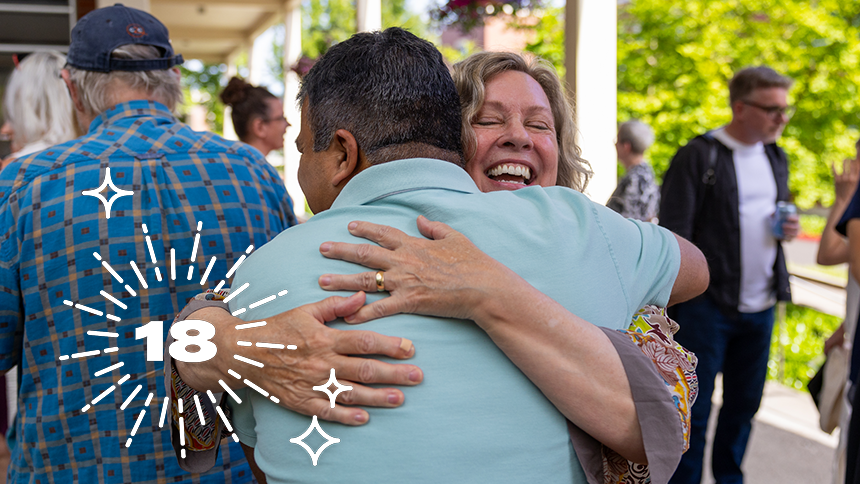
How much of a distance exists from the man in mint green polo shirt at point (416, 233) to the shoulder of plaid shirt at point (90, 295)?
724 millimetres

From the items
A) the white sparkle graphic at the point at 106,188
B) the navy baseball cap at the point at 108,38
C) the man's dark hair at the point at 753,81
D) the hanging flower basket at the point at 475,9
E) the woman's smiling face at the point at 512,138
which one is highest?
the hanging flower basket at the point at 475,9

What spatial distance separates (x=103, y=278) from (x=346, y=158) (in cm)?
96

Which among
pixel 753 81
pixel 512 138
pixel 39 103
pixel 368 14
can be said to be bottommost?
pixel 512 138

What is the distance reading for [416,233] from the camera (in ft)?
3.88

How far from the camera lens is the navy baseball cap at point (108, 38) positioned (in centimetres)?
199

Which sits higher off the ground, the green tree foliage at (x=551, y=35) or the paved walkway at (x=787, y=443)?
the green tree foliage at (x=551, y=35)

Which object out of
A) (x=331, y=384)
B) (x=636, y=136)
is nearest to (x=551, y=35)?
(x=636, y=136)

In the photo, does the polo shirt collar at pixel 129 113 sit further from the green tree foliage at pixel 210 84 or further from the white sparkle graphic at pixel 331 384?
the green tree foliage at pixel 210 84

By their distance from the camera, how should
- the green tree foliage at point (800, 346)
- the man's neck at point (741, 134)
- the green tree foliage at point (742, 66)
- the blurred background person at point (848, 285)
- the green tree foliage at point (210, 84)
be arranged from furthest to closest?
1. the green tree foliage at point (210, 84)
2. the green tree foliage at point (742, 66)
3. the green tree foliage at point (800, 346)
4. the man's neck at point (741, 134)
5. the blurred background person at point (848, 285)

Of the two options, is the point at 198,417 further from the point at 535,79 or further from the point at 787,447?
the point at 787,447

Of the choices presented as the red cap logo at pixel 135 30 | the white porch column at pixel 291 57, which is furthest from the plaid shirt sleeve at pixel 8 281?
the white porch column at pixel 291 57

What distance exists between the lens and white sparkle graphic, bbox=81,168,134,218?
1.86m

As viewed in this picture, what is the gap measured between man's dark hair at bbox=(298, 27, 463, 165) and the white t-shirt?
331cm

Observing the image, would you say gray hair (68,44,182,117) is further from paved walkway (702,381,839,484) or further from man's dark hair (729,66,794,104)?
paved walkway (702,381,839,484)
